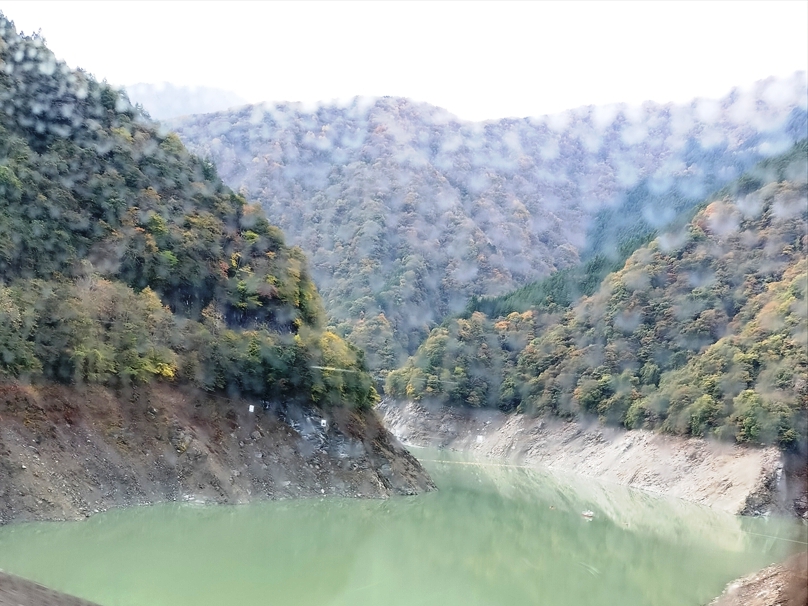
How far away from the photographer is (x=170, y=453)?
95.4 ft

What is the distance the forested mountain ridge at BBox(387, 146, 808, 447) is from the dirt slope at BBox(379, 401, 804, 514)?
1285mm

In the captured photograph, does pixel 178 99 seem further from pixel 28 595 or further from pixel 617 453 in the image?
pixel 28 595

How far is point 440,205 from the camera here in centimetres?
13250

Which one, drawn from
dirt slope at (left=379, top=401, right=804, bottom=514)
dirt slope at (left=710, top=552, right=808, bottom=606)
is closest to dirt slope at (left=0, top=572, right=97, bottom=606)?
dirt slope at (left=710, top=552, right=808, bottom=606)

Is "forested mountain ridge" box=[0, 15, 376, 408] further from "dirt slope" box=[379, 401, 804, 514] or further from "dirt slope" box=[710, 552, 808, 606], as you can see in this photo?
"dirt slope" box=[379, 401, 804, 514]

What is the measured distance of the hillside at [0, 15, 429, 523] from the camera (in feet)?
87.9

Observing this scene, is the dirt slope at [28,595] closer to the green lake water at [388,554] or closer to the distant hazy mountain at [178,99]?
the green lake water at [388,554]

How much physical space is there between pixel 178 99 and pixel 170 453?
16295cm

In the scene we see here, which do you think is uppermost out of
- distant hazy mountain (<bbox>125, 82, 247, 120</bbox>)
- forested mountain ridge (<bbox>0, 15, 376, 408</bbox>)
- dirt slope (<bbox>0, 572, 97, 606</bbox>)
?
distant hazy mountain (<bbox>125, 82, 247, 120</bbox>)

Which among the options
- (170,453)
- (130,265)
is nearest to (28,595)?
(170,453)

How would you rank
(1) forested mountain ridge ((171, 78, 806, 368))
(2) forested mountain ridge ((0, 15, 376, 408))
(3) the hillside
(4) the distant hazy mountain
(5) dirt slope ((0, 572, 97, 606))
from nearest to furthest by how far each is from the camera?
(5) dirt slope ((0, 572, 97, 606)), (3) the hillside, (2) forested mountain ridge ((0, 15, 376, 408)), (1) forested mountain ridge ((171, 78, 806, 368)), (4) the distant hazy mountain

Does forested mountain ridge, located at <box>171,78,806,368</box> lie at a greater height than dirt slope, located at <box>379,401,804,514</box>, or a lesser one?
greater

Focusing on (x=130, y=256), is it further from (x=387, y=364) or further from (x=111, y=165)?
(x=387, y=364)

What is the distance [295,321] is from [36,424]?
1622cm
